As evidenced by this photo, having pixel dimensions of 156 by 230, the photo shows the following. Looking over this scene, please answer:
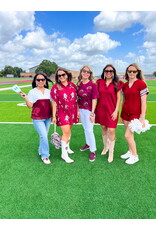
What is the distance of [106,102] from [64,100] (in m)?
0.80

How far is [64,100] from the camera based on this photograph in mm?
3270

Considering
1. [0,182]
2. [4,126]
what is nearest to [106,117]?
[0,182]

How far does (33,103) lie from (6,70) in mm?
108567

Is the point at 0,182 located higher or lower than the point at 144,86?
lower

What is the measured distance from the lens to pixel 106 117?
3.44 meters

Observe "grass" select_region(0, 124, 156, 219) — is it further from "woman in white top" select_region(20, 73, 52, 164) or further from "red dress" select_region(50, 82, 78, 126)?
"red dress" select_region(50, 82, 78, 126)

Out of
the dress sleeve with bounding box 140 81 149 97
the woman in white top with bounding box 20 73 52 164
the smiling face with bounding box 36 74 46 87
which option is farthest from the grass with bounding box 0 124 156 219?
the smiling face with bounding box 36 74 46 87

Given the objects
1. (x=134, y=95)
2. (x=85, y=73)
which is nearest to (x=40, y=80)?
(x=85, y=73)

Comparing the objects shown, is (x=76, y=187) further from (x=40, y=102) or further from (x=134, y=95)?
(x=134, y=95)

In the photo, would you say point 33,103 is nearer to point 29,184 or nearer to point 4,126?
point 29,184

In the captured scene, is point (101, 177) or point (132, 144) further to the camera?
point (132, 144)

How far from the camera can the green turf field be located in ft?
7.63

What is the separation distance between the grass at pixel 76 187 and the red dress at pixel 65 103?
0.93 metres

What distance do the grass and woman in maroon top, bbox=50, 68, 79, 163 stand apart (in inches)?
33.5
